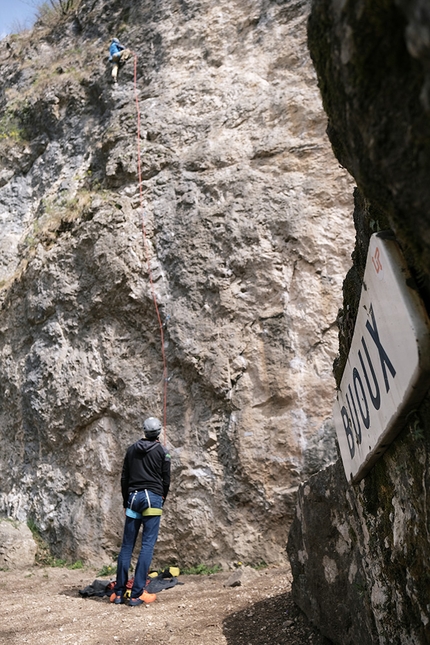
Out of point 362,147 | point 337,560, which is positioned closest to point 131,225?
Answer: point 337,560

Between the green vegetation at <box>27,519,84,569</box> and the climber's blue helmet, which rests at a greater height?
the climber's blue helmet

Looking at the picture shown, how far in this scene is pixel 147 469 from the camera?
18.1ft

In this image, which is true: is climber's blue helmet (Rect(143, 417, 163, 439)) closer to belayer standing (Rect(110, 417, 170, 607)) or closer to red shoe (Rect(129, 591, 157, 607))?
belayer standing (Rect(110, 417, 170, 607))

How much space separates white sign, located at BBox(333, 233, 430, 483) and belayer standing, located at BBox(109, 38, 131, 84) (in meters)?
8.94

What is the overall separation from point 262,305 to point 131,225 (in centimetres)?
238

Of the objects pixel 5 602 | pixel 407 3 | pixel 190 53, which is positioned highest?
pixel 190 53

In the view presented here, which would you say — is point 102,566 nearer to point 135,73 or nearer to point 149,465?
point 149,465

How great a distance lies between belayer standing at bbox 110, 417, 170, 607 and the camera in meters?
5.27

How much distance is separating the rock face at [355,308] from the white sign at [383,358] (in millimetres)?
56

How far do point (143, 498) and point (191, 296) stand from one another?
299 cm

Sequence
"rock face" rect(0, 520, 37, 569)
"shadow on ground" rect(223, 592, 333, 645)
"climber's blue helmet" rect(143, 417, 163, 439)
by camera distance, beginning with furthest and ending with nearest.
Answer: "rock face" rect(0, 520, 37, 569)
"climber's blue helmet" rect(143, 417, 163, 439)
"shadow on ground" rect(223, 592, 333, 645)

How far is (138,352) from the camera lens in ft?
25.6

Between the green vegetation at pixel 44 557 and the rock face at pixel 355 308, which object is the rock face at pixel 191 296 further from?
the rock face at pixel 355 308

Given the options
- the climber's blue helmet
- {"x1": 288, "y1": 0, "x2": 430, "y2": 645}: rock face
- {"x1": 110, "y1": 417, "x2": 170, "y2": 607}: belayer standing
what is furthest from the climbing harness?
{"x1": 288, "y1": 0, "x2": 430, "y2": 645}: rock face
